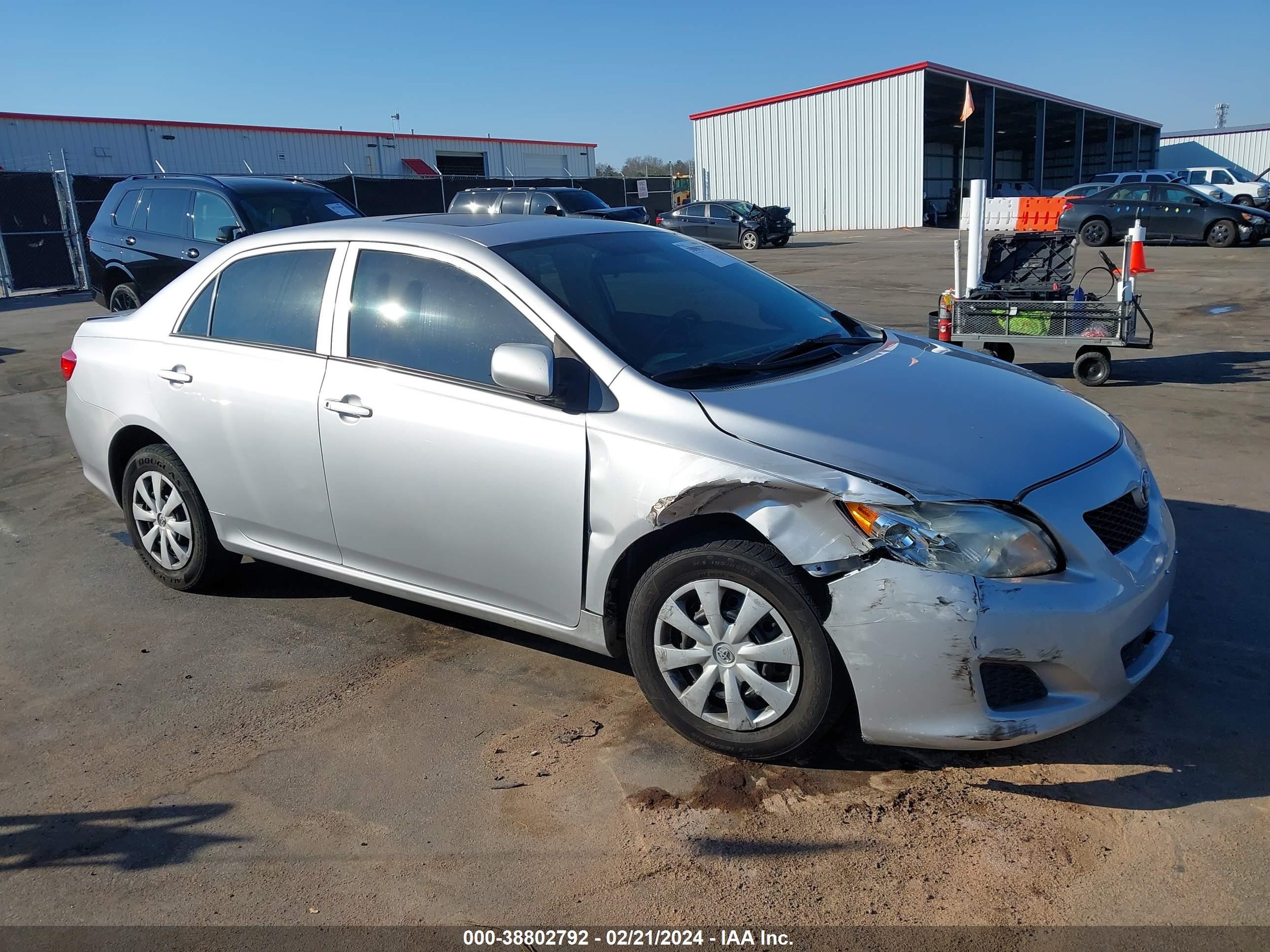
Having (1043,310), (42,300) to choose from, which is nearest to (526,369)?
(1043,310)

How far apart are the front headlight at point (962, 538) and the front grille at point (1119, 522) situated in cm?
26

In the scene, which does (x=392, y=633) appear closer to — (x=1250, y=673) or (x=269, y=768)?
(x=269, y=768)

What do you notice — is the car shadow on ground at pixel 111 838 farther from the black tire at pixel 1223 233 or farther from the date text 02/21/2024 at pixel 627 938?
the black tire at pixel 1223 233

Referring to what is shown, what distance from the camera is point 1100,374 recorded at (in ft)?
29.0

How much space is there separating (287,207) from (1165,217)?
2031cm

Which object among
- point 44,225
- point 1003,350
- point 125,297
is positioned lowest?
point 1003,350

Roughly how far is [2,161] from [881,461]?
118 feet

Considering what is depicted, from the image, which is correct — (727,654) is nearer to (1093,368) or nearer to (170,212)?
(1093,368)

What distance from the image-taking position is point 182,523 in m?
4.70

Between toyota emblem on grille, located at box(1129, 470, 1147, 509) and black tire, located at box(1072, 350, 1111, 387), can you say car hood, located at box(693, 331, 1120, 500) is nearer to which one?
toyota emblem on grille, located at box(1129, 470, 1147, 509)

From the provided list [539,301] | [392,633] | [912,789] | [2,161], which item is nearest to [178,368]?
[392,633]

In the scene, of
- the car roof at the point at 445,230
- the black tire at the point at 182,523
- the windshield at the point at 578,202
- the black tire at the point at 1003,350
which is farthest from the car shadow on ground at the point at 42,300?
the car roof at the point at 445,230

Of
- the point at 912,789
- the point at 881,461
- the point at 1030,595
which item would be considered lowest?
the point at 912,789

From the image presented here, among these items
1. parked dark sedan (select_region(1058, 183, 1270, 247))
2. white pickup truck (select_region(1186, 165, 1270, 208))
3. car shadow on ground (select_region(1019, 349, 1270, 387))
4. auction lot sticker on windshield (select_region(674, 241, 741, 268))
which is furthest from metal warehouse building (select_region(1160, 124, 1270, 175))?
auction lot sticker on windshield (select_region(674, 241, 741, 268))
